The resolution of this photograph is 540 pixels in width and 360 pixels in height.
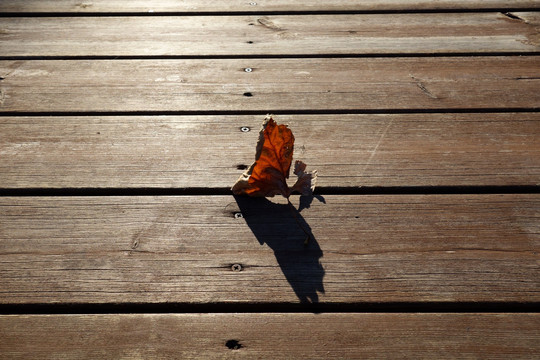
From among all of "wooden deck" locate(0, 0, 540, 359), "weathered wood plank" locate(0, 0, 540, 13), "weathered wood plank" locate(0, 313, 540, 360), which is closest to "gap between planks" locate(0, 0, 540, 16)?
"weathered wood plank" locate(0, 0, 540, 13)

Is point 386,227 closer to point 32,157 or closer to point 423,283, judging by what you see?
point 423,283

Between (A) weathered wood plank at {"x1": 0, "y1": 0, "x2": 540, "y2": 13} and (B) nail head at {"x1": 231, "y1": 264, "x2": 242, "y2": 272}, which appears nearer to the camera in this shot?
(B) nail head at {"x1": 231, "y1": 264, "x2": 242, "y2": 272}

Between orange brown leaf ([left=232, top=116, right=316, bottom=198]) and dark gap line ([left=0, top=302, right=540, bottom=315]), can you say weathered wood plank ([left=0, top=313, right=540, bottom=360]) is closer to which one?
dark gap line ([left=0, top=302, right=540, bottom=315])

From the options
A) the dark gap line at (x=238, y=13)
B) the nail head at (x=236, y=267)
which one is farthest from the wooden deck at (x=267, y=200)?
the dark gap line at (x=238, y=13)

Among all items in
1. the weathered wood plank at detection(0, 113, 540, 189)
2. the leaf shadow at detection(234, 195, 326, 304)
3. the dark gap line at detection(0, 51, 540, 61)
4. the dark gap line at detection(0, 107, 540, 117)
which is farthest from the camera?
the dark gap line at detection(0, 51, 540, 61)

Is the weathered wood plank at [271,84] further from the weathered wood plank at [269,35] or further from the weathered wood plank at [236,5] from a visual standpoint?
the weathered wood plank at [236,5]

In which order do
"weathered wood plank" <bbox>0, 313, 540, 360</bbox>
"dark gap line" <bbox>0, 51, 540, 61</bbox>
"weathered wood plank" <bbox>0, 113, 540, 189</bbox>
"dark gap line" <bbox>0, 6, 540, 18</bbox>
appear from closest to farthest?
"weathered wood plank" <bbox>0, 313, 540, 360</bbox> < "weathered wood plank" <bbox>0, 113, 540, 189</bbox> < "dark gap line" <bbox>0, 51, 540, 61</bbox> < "dark gap line" <bbox>0, 6, 540, 18</bbox>

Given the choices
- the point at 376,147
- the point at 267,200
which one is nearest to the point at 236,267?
the point at 267,200
